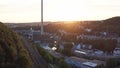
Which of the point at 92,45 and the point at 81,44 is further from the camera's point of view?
the point at 81,44

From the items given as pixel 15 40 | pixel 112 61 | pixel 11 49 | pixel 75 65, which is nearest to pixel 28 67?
pixel 11 49

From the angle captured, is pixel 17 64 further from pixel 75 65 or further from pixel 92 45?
pixel 92 45

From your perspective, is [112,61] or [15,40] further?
[112,61]

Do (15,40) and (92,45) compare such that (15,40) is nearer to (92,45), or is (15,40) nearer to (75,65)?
(75,65)

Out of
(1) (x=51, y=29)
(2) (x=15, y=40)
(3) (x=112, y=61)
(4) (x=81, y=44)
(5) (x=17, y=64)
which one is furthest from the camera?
(1) (x=51, y=29)

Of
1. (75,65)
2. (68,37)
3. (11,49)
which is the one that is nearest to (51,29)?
(68,37)

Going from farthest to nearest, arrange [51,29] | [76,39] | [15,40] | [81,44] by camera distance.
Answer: [51,29]
[76,39]
[81,44]
[15,40]

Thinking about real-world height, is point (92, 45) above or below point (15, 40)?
below

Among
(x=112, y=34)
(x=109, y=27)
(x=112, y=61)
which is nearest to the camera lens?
(x=112, y=61)

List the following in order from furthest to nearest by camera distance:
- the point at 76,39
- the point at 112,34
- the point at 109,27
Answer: the point at 109,27
the point at 112,34
the point at 76,39
